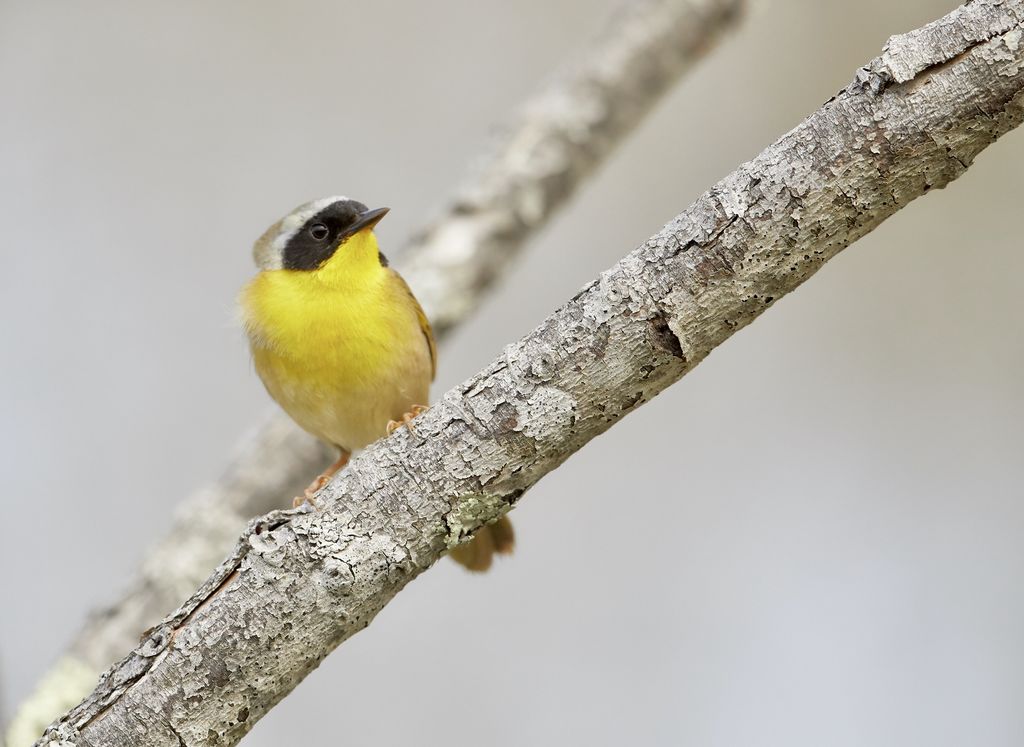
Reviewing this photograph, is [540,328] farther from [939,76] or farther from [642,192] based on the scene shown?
[642,192]

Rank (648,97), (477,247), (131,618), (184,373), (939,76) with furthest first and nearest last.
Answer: (184,373) < (648,97) < (477,247) < (131,618) < (939,76)

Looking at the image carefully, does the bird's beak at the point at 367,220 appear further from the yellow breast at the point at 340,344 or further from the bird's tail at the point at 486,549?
the bird's tail at the point at 486,549

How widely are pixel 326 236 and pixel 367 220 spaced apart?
0.51 feet

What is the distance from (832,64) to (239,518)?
4.53m

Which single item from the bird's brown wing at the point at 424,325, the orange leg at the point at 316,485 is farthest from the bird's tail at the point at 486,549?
the bird's brown wing at the point at 424,325

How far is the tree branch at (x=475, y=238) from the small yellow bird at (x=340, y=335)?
1035mm

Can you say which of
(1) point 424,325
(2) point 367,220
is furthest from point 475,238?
(2) point 367,220

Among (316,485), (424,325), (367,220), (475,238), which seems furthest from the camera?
(475,238)

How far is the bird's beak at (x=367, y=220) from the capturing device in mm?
3596

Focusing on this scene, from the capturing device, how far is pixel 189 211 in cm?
648

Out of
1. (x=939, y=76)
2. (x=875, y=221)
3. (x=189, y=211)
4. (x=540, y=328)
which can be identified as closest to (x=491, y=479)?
(x=540, y=328)

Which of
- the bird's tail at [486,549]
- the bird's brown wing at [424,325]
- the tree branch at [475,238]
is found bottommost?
the bird's tail at [486,549]

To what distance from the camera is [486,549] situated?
3.48 metres

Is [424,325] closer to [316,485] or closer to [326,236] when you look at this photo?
[326,236]
